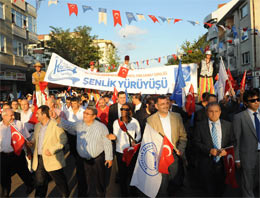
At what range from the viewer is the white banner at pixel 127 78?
25.4 ft

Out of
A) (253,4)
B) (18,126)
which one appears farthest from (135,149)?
(253,4)

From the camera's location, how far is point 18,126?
468 cm

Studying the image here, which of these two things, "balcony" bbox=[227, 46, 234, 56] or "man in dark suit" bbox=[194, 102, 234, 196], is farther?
"balcony" bbox=[227, 46, 234, 56]

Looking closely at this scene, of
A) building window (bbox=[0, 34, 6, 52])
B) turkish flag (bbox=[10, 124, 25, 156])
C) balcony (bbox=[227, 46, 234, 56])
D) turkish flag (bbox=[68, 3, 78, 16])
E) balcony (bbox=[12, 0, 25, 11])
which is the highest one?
balcony (bbox=[12, 0, 25, 11])

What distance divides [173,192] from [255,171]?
1.55m

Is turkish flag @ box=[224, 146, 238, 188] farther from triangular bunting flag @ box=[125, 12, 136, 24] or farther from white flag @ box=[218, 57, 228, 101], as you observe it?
triangular bunting flag @ box=[125, 12, 136, 24]

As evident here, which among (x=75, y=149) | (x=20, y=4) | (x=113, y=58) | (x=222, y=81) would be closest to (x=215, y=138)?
(x=75, y=149)

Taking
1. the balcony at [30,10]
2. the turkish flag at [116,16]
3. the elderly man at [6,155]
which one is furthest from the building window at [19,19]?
the elderly man at [6,155]

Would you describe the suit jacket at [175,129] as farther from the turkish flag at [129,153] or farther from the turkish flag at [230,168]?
the turkish flag at [230,168]

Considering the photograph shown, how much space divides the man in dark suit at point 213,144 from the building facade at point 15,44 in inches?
892

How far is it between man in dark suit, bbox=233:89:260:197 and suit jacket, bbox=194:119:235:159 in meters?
0.11

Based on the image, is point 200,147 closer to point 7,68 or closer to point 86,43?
point 7,68

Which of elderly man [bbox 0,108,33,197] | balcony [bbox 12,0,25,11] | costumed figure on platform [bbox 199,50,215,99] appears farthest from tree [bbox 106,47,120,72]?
elderly man [bbox 0,108,33,197]

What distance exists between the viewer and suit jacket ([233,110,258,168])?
3695 mm
